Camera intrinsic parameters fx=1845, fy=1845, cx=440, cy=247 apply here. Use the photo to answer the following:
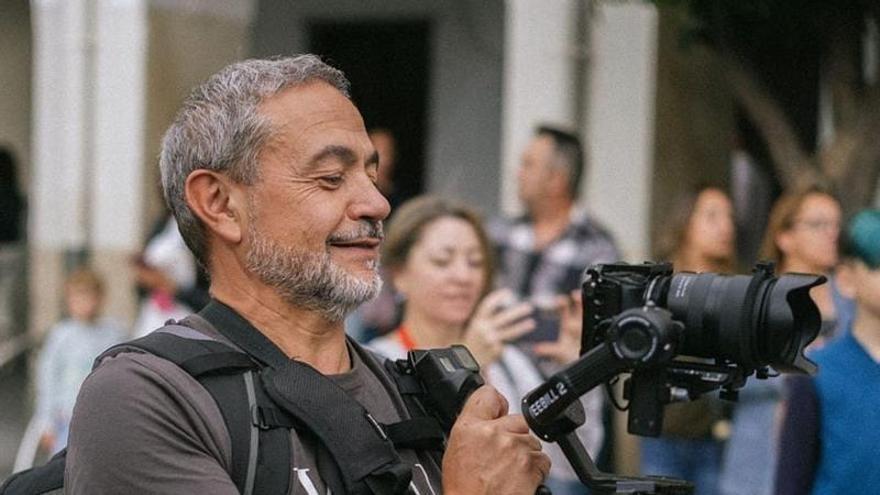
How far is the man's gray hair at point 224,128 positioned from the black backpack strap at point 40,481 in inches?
18.3

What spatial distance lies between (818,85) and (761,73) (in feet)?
1.55

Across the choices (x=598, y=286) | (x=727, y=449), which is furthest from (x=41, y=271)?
(x=598, y=286)

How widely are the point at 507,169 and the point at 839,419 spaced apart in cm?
496

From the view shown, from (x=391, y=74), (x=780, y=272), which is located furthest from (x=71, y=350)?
(x=780, y=272)

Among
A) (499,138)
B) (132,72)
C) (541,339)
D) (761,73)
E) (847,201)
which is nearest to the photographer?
(541,339)

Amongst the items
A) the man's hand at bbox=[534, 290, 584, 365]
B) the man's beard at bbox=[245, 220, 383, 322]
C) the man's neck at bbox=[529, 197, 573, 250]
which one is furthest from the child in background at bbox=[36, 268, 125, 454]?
the man's beard at bbox=[245, 220, 383, 322]

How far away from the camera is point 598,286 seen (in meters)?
2.97

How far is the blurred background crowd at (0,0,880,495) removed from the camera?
256 inches

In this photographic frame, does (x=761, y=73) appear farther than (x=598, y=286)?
Yes

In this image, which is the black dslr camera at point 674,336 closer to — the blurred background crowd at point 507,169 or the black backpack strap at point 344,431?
the black backpack strap at point 344,431

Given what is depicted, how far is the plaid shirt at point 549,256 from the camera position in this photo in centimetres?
768

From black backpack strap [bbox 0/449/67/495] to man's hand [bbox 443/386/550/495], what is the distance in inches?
26.3

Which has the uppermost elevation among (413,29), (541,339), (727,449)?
(413,29)

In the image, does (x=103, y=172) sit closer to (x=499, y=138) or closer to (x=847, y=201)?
(x=499, y=138)
